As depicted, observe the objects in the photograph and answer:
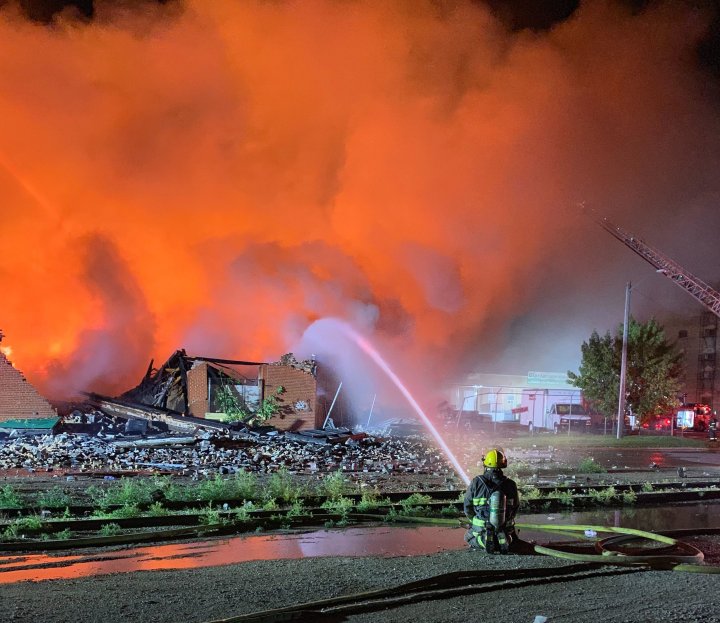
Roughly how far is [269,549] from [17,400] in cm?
1588

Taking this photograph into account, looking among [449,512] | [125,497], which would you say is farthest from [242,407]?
[449,512]

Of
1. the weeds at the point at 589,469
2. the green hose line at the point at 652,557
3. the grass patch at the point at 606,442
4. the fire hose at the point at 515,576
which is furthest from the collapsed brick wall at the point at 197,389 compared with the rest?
the green hose line at the point at 652,557

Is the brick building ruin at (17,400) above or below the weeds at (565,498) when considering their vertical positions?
above

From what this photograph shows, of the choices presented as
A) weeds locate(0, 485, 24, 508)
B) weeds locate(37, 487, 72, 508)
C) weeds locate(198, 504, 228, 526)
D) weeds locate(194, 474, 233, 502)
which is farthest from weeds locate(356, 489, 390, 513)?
weeds locate(0, 485, 24, 508)

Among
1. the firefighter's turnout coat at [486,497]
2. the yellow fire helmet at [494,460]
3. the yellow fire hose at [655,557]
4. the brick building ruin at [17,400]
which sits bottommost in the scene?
the yellow fire hose at [655,557]

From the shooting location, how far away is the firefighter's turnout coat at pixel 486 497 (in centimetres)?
724

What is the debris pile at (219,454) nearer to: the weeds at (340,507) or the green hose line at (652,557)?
the weeds at (340,507)

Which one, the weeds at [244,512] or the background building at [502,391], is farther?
the background building at [502,391]

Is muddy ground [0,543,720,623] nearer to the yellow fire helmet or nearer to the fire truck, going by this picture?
the yellow fire helmet

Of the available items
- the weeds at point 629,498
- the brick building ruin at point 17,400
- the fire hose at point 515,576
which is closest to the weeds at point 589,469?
the weeds at point 629,498

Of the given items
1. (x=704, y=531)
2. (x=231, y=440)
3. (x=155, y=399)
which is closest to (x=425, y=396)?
(x=155, y=399)

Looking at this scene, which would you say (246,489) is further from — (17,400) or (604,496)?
(17,400)

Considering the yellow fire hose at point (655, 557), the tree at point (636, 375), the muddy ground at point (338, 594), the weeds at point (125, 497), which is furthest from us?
the tree at point (636, 375)

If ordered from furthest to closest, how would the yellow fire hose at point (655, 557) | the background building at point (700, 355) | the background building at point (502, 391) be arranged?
1. the background building at point (700, 355)
2. the background building at point (502, 391)
3. the yellow fire hose at point (655, 557)
